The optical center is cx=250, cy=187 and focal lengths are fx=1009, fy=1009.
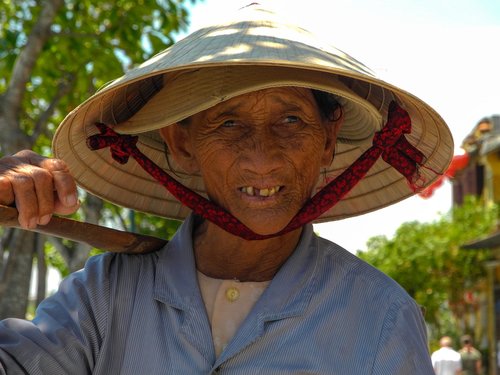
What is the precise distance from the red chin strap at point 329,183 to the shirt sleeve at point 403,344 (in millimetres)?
368

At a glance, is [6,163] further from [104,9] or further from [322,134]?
[104,9]

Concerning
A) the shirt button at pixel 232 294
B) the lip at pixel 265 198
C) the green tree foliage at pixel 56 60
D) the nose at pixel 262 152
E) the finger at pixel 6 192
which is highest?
the green tree foliage at pixel 56 60

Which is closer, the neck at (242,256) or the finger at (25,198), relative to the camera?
the finger at (25,198)

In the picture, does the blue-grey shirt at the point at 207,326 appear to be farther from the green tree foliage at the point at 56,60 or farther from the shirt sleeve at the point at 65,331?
the green tree foliage at the point at 56,60

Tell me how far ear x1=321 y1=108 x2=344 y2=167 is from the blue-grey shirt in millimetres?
286

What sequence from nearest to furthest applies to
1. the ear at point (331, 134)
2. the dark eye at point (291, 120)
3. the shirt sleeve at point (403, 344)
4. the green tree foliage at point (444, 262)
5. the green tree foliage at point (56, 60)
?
the shirt sleeve at point (403, 344) → the dark eye at point (291, 120) → the ear at point (331, 134) → the green tree foliage at point (56, 60) → the green tree foliage at point (444, 262)

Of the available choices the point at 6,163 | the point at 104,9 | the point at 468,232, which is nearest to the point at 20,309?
the point at 104,9

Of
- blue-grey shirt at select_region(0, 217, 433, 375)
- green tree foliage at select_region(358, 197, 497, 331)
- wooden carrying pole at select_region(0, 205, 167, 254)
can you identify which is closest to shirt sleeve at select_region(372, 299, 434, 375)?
blue-grey shirt at select_region(0, 217, 433, 375)

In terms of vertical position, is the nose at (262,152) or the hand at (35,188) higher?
the nose at (262,152)

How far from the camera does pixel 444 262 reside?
2506 cm

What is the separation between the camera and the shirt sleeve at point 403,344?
2428 mm

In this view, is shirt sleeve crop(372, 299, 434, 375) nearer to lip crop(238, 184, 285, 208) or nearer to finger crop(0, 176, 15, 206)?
lip crop(238, 184, 285, 208)

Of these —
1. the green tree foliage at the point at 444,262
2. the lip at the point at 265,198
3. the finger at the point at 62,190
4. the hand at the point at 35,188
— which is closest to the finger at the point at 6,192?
the hand at the point at 35,188

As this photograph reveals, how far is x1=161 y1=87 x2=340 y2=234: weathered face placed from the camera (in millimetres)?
2600
